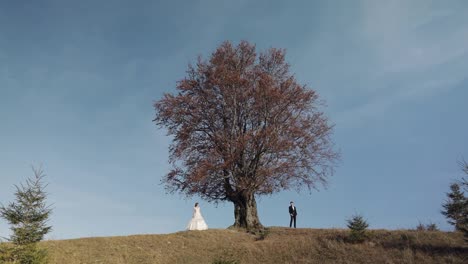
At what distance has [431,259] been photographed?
19047mm

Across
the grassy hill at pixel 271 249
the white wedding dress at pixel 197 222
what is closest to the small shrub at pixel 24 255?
the grassy hill at pixel 271 249

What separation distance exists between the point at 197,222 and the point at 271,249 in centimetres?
746

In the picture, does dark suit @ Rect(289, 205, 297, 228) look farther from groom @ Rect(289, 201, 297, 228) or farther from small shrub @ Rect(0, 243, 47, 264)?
Result: small shrub @ Rect(0, 243, 47, 264)

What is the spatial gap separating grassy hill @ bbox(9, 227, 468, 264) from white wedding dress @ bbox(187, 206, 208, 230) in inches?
104

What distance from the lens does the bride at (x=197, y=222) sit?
2812 cm

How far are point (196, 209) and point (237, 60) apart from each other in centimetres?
1236

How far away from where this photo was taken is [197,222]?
92.7ft

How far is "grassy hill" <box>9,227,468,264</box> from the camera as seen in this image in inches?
785

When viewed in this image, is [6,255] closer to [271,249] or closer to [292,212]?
[271,249]

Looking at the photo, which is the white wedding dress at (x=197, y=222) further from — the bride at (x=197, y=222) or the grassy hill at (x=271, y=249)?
the grassy hill at (x=271, y=249)

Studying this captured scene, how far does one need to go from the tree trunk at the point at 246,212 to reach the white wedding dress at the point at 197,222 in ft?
9.39

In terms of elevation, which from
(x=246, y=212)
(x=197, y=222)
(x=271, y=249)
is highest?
(x=246, y=212)

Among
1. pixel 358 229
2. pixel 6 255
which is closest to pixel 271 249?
pixel 358 229

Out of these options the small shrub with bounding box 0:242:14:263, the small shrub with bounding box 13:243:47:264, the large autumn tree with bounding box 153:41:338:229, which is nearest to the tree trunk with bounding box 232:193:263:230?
the large autumn tree with bounding box 153:41:338:229
